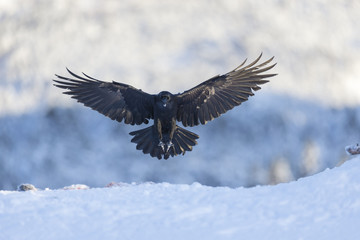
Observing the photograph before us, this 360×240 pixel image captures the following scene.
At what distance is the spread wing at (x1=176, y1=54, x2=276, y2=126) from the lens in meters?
7.73

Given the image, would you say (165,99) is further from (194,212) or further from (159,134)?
(194,212)

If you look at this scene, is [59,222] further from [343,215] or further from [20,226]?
[343,215]

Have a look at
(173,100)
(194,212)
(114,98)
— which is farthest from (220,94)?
(194,212)

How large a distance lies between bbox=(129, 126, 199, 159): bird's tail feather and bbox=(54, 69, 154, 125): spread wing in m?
0.18

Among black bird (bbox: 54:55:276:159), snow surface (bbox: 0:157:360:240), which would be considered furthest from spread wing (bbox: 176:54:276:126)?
snow surface (bbox: 0:157:360:240)

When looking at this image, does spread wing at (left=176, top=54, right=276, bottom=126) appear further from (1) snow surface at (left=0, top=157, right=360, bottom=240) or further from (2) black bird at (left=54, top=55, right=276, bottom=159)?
(1) snow surface at (left=0, top=157, right=360, bottom=240)

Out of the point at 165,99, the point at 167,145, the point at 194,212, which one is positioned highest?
the point at 165,99

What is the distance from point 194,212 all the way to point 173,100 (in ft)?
8.84

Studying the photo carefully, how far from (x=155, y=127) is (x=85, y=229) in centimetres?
303

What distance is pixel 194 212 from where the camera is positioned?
16.8ft

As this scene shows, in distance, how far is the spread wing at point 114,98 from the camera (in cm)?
781

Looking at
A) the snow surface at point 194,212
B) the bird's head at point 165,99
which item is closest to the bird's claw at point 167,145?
the bird's head at point 165,99

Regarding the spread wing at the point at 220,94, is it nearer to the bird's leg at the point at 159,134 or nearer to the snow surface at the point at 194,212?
the bird's leg at the point at 159,134

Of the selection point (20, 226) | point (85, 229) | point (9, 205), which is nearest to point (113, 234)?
point (85, 229)
